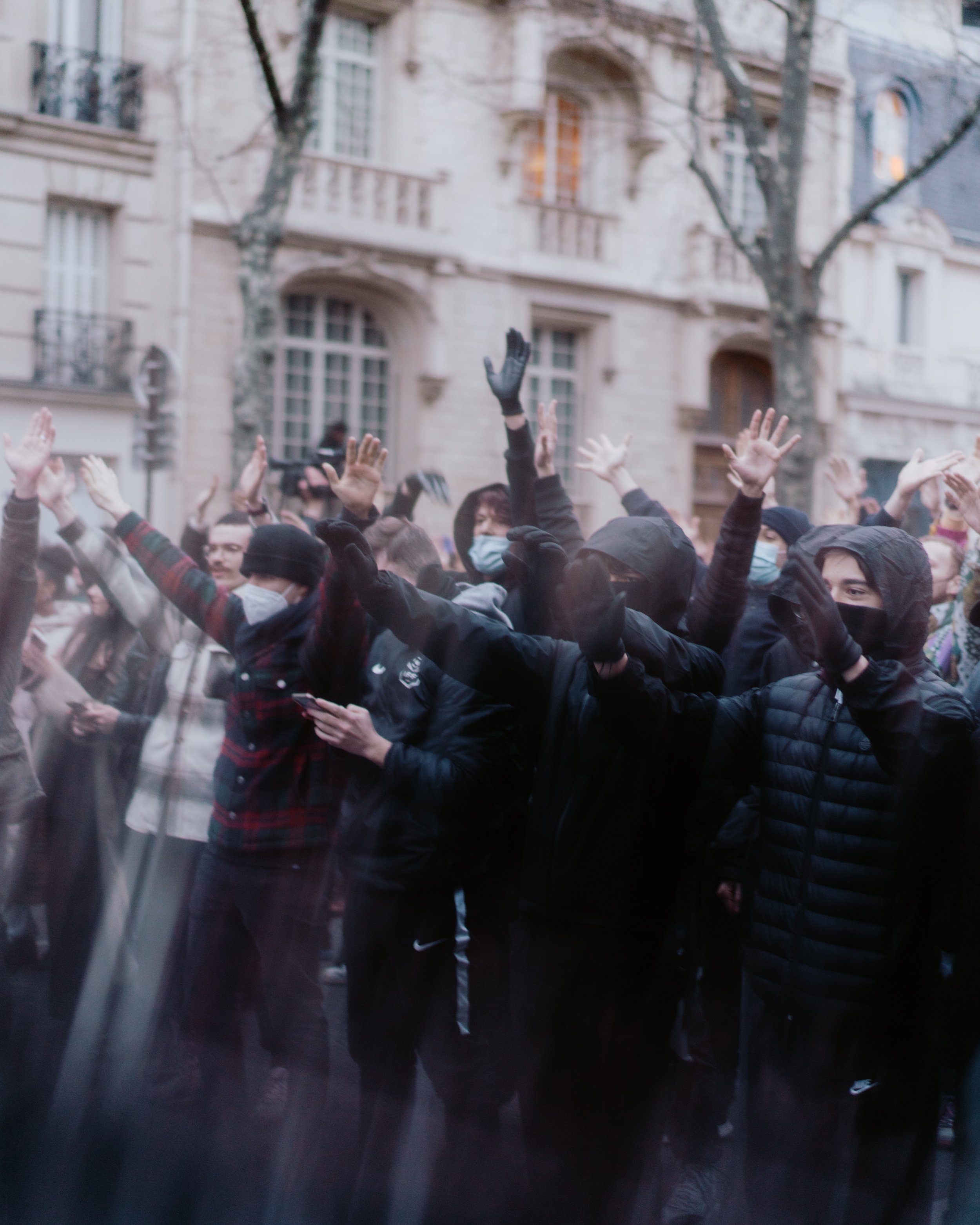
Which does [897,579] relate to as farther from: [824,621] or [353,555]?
[353,555]

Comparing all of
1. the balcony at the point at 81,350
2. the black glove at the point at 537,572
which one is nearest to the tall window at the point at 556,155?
the balcony at the point at 81,350

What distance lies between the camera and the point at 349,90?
1794cm

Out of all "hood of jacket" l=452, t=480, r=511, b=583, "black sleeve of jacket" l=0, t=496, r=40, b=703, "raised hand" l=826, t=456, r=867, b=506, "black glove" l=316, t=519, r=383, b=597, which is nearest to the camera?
"black glove" l=316, t=519, r=383, b=597

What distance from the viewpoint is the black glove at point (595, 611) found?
9.07 feet

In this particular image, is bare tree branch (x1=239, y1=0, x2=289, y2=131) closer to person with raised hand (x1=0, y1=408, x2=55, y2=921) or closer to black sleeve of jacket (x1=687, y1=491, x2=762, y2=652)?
person with raised hand (x1=0, y1=408, x2=55, y2=921)

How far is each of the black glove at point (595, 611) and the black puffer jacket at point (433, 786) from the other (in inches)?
37.7

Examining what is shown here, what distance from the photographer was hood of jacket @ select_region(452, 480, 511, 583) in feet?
16.9

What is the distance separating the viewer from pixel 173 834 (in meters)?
4.73

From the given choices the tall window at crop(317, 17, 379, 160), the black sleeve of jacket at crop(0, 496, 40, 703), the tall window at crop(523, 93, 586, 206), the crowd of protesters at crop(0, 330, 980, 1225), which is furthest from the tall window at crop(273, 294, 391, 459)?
the black sleeve of jacket at crop(0, 496, 40, 703)

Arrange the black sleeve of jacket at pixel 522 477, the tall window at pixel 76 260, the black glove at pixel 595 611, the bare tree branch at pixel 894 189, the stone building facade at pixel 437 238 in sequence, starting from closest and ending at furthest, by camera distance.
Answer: the black glove at pixel 595 611 → the black sleeve of jacket at pixel 522 477 → the bare tree branch at pixel 894 189 → the stone building facade at pixel 437 238 → the tall window at pixel 76 260

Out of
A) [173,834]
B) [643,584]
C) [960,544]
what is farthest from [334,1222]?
[960,544]

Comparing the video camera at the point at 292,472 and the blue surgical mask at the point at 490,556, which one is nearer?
the blue surgical mask at the point at 490,556

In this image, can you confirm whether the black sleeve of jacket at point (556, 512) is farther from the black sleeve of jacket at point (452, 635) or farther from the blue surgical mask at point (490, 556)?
the black sleeve of jacket at point (452, 635)

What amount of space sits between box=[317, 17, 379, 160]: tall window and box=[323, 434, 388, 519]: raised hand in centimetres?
1503
